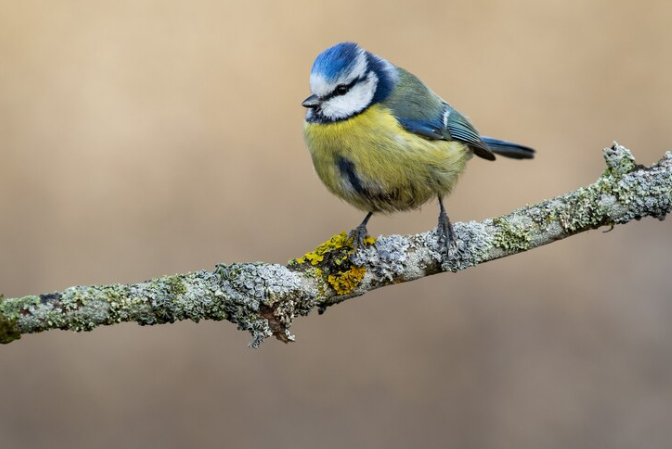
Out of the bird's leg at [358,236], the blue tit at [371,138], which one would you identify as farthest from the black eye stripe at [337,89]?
the bird's leg at [358,236]

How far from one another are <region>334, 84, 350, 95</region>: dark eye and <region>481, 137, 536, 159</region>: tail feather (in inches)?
38.5

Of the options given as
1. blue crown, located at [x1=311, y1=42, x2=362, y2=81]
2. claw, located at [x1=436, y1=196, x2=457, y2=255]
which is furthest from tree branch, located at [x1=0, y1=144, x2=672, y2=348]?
blue crown, located at [x1=311, y1=42, x2=362, y2=81]

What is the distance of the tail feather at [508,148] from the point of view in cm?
391

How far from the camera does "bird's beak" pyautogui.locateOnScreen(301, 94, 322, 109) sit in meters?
3.12

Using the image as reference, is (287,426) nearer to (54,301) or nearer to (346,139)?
(346,139)

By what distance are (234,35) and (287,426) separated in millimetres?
2552

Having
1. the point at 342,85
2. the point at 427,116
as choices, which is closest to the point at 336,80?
the point at 342,85

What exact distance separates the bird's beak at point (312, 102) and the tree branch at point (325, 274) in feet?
2.01

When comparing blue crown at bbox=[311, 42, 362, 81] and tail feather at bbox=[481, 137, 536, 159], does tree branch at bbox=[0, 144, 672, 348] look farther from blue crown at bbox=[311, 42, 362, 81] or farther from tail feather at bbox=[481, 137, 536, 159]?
tail feather at bbox=[481, 137, 536, 159]

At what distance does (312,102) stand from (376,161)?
0.34m

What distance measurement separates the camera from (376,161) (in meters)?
3.12

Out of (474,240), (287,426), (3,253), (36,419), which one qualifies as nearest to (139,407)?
(36,419)

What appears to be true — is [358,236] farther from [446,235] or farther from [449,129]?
[449,129]

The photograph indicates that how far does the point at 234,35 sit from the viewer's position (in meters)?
5.29
